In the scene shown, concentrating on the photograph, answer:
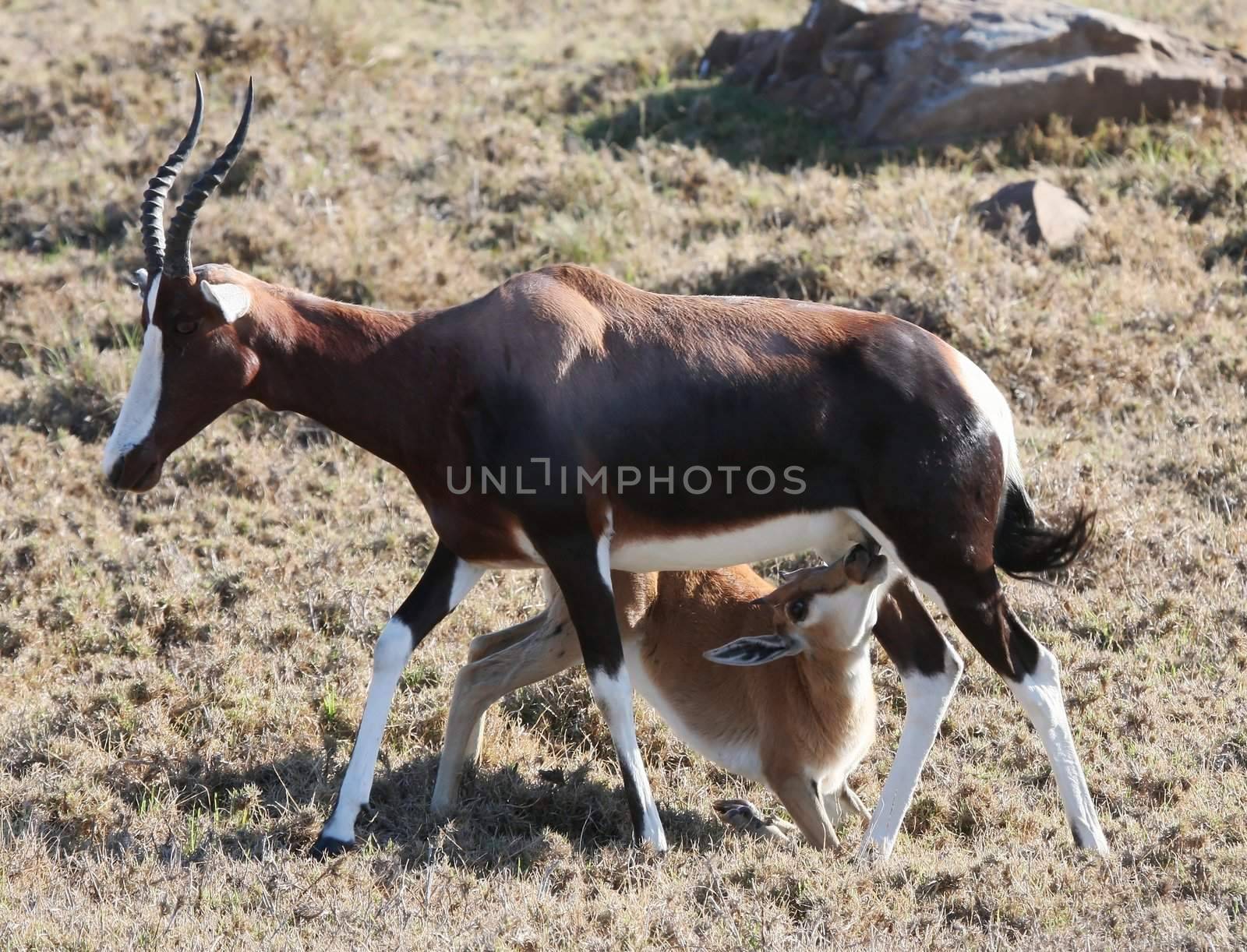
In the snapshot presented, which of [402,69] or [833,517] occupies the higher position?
[833,517]

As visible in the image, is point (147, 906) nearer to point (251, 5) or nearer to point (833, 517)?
point (833, 517)

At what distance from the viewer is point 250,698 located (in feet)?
23.3

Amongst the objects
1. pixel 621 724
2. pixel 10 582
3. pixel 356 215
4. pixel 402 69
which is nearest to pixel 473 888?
pixel 621 724

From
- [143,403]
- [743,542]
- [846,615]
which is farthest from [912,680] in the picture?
[143,403]

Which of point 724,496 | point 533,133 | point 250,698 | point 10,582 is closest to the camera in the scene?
point 724,496

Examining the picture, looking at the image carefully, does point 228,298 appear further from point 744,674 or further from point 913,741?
point 913,741

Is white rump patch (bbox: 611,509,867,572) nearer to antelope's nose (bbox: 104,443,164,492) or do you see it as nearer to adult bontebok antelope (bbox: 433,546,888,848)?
adult bontebok antelope (bbox: 433,546,888,848)

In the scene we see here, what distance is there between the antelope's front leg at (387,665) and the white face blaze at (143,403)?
3.81ft

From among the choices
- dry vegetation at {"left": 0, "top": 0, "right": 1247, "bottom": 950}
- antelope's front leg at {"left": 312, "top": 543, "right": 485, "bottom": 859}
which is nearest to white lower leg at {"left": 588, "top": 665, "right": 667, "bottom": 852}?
dry vegetation at {"left": 0, "top": 0, "right": 1247, "bottom": 950}

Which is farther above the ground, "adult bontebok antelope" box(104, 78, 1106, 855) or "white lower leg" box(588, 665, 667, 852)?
"adult bontebok antelope" box(104, 78, 1106, 855)

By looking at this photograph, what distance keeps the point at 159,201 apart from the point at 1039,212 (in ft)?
23.0

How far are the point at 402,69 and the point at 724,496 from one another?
10.8 meters

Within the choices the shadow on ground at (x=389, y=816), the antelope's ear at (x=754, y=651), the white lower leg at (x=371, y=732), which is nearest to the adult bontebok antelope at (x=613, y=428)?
the white lower leg at (x=371, y=732)

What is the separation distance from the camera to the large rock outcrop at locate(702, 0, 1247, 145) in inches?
507
